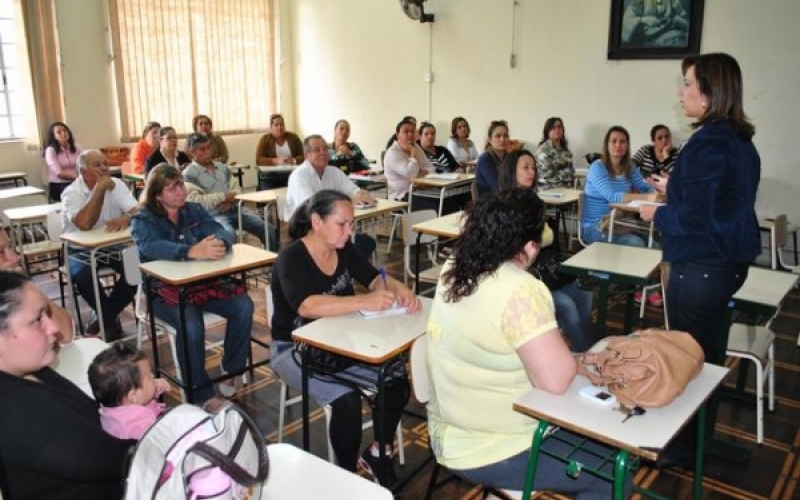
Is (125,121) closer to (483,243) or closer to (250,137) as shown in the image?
(250,137)

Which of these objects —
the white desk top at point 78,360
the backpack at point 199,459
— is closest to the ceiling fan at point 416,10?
the white desk top at point 78,360

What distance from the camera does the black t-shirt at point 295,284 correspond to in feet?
8.25

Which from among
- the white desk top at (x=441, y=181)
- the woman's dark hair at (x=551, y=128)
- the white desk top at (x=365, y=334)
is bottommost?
the white desk top at (x=365, y=334)

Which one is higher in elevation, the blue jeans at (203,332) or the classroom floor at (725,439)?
the blue jeans at (203,332)

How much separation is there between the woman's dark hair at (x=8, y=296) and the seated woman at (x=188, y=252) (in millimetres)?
1650

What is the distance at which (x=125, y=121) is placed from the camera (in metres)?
8.09

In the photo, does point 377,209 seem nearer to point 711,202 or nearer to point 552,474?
point 711,202

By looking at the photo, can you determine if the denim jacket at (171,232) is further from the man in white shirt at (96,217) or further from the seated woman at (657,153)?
the seated woman at (657,153)

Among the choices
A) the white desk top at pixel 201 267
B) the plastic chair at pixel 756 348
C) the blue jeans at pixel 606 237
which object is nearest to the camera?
the plastic chair at pixel 756 348

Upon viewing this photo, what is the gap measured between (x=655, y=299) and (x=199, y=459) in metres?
4.28

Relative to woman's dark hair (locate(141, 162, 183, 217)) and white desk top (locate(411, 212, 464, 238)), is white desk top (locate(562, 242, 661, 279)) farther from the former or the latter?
woman's dark hair (locate(141, 162, 183, 217))

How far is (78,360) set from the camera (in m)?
2.18

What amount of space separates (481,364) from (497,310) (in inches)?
6.8

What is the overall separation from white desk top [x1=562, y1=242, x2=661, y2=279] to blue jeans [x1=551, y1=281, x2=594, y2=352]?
23 centimetres
